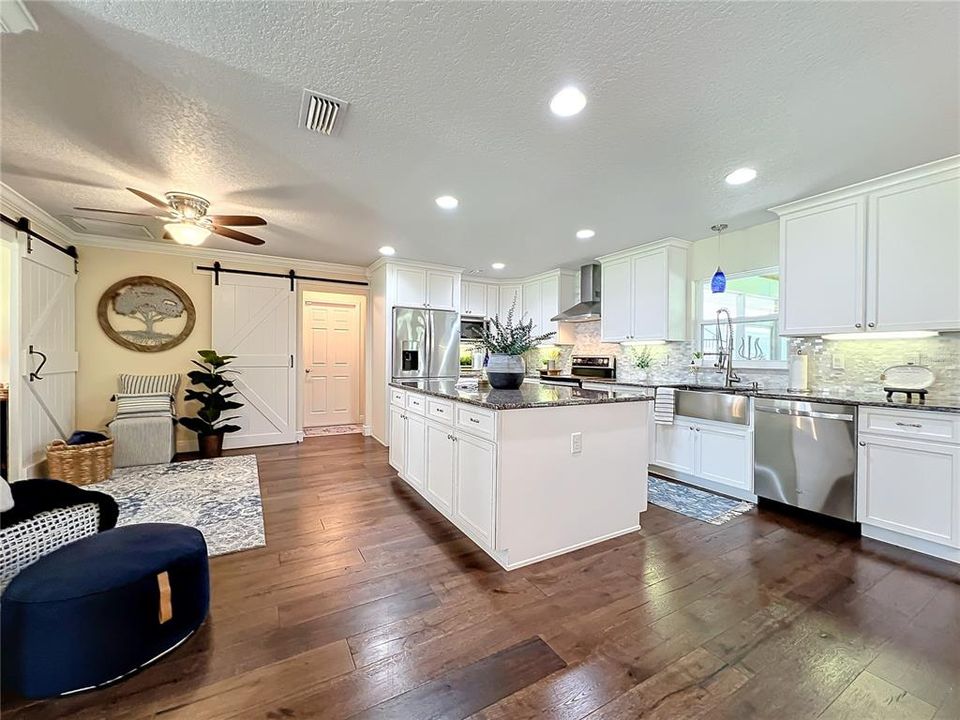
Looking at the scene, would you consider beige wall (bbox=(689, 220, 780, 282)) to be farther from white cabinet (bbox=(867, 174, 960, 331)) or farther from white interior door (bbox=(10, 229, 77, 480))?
white interior door (bbox=(10, 229, 77, 480))

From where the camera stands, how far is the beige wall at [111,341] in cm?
436

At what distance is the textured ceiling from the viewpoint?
1.49 metres

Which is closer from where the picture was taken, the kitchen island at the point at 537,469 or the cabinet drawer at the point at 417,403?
the kitchen island at the point at 537,469

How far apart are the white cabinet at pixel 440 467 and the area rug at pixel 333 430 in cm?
350

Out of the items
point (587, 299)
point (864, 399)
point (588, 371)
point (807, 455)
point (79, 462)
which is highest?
point (587, 299)

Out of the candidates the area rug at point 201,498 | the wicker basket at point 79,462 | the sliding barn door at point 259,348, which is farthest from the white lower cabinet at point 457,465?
the wicker basket at point 79,462

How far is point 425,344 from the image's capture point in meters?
5.39

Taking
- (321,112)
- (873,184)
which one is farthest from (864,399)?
(321,112)

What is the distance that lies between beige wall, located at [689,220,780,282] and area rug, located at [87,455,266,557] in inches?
189

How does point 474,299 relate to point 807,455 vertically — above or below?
above

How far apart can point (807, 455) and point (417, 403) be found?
305cm

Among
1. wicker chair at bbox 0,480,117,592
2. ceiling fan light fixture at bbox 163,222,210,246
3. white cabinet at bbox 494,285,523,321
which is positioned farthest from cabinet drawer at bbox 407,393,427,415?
white cabinet at bbox 494,285,523,321

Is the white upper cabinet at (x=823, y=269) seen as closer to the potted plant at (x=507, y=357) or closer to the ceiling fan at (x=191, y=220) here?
the potted plant at (x=507, y=357)

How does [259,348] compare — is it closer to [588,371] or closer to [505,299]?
[505,299]
